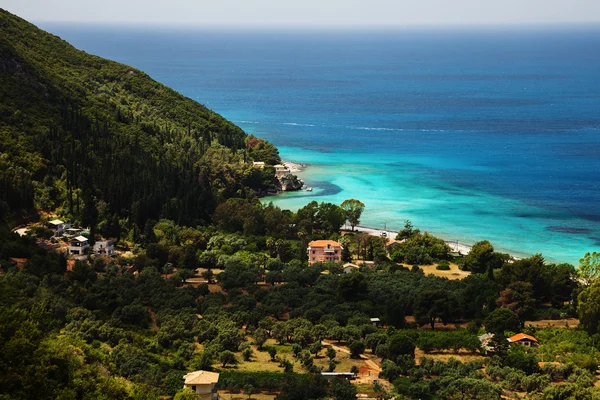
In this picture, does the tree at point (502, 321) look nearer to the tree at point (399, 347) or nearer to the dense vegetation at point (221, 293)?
the dense vegetation at point (221, 293)

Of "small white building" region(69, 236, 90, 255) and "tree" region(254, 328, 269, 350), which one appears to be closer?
"tree" region(254, 328, 269, 350)

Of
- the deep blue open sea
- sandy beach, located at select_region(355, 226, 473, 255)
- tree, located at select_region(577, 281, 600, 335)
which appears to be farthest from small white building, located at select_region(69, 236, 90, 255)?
tree, located at select_region(577, 281, 600, 335)

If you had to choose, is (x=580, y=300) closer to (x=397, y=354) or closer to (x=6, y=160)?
(x=397, y=354)

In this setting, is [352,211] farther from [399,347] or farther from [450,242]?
[399,347]

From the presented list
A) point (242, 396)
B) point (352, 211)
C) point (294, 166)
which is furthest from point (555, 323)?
point (294, 166)

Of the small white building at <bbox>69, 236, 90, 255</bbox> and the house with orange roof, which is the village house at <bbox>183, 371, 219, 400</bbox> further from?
the small white building at <bbox>69, 236, 90, 255</bbox>

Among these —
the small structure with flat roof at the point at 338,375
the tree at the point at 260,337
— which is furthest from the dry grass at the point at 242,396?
the tree at the point at 260,337
